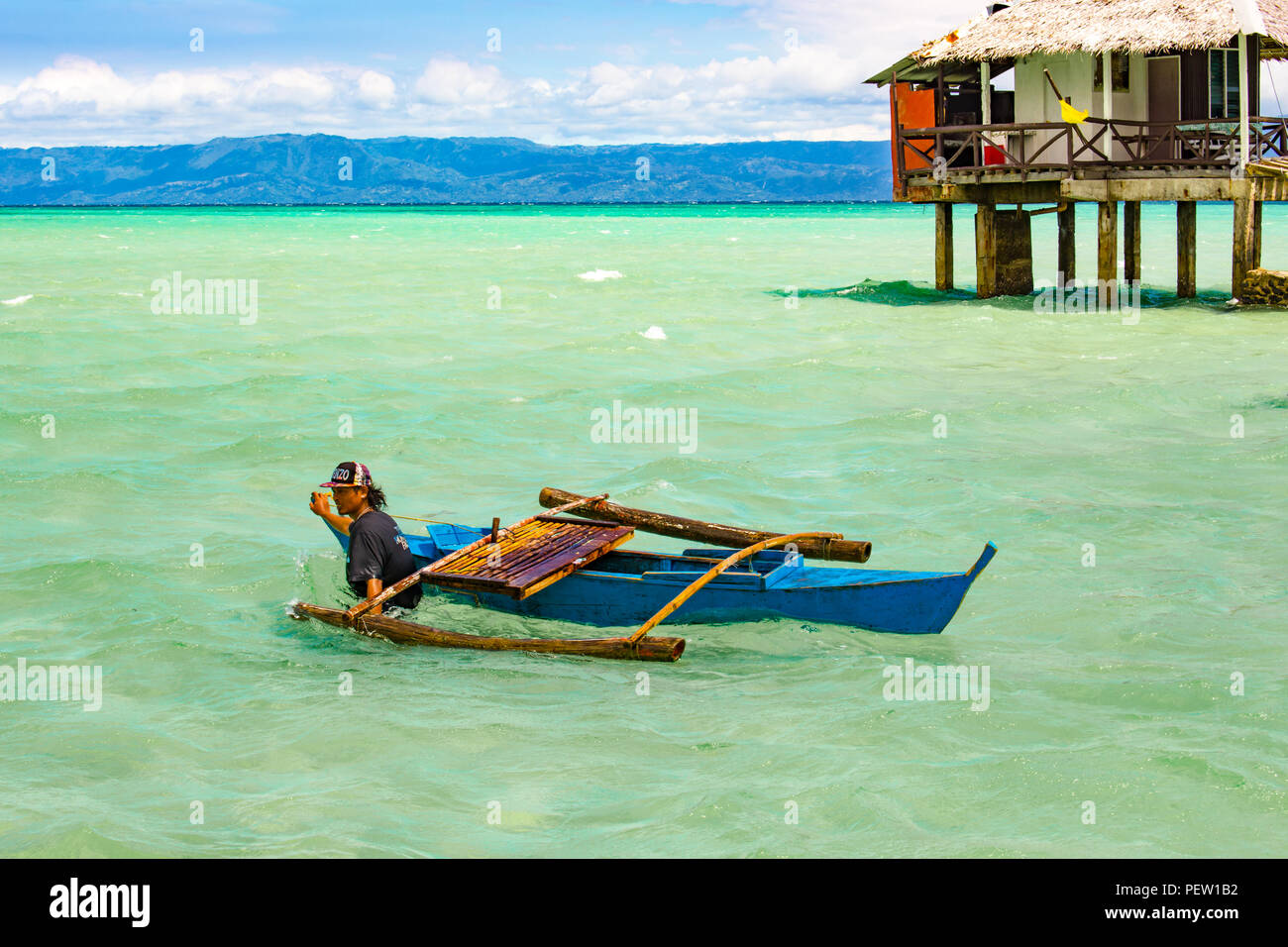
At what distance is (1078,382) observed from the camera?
1927cm

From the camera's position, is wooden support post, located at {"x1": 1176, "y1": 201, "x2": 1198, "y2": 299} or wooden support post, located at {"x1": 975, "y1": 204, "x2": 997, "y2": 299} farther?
wooden support post, located at {"x1": 975, "y1": 204, "x2": 997, "y2": 299}

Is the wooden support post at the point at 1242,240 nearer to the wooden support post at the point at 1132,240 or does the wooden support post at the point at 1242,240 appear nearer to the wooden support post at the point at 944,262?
the wooden support post at the point at 1132,240

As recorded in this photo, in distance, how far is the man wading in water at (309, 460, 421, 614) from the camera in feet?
30.6

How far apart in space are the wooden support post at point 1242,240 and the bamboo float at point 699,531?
1691cm

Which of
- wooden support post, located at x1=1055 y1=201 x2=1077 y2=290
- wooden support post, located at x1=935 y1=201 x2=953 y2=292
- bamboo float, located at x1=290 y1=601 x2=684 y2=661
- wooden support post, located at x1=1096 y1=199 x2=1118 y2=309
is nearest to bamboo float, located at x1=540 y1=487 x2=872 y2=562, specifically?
bamboo float, located at x1=290 y1=601 x2=684 y2=661

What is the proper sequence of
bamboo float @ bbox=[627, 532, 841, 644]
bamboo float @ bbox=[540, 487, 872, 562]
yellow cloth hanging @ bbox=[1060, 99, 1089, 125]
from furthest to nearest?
1. yellow cloth hanging @ bbox=[1060, 99, 1089, 125]
2. bamboo float @ bbox=[540, 487, 872, 562]
3. bamboo float @ bbox=[627, 532, 841, 644]

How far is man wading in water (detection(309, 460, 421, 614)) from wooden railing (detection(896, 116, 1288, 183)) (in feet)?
59.4

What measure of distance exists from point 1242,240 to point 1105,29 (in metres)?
4.86

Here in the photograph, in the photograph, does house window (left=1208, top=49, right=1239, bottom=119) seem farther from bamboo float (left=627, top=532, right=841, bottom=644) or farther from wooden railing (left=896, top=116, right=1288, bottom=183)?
bamboo float (left=627, top=532, right=841, bottom=644)

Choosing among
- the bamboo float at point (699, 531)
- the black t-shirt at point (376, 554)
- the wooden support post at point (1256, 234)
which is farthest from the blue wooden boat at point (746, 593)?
the wooden support post at point (1256, 234)

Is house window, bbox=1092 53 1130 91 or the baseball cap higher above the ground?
house window, bbox=1092 53 1130 91

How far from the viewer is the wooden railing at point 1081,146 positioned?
2388cm

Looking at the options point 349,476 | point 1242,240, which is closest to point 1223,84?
point 1242,240

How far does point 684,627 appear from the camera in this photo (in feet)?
30.1
